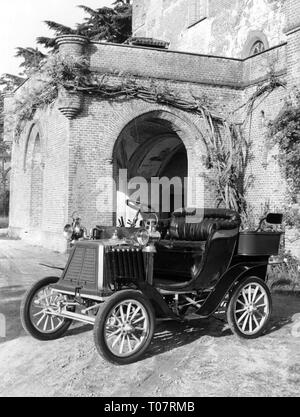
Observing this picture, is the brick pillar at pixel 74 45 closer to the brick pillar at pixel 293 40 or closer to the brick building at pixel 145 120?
the brick building at pixel 145 120

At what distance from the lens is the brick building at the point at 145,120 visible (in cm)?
1391

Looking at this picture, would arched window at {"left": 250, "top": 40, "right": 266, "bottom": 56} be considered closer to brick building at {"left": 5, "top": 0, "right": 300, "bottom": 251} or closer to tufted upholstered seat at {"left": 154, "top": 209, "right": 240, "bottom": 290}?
brick building at {"left": 5, "top": 0, "right": 300, "bottom": 251}

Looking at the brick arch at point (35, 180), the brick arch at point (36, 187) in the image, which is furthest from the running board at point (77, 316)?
the brick arch at point (36, 187)

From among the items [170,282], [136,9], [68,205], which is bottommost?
[170,282]

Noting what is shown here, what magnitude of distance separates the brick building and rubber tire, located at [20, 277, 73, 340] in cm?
809

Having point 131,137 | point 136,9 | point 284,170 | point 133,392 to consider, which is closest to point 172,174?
point 131,137

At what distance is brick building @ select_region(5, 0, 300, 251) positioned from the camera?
13914mm

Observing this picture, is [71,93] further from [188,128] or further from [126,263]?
[126,263]

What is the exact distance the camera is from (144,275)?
5.34 meters

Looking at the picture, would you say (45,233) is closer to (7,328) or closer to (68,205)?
(68,205)

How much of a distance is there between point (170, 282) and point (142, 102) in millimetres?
9556

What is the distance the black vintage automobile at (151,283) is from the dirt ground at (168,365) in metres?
0.22

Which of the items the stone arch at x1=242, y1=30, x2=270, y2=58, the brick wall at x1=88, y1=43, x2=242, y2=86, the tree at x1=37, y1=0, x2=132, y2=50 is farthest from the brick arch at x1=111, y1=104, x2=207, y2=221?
the tree at x1=37, y1=0, x2=132, y2=50

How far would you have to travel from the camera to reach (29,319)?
5594mm
